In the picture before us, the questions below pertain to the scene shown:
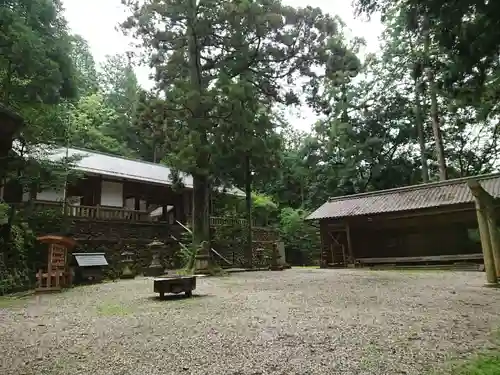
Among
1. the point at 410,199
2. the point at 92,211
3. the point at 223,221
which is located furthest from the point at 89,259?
the point at 410,199

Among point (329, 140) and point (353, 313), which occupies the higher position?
point (329, 140)

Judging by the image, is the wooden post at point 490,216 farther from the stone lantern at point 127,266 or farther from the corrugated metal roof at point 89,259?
the stone lantern at point 127,266

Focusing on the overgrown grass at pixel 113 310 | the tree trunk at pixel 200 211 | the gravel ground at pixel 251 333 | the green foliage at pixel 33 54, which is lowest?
the gravel ground at pixel 251 333

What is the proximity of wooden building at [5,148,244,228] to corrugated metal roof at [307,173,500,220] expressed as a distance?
236 inches

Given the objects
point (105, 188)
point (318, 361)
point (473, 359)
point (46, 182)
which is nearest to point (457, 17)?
point (473, 359)

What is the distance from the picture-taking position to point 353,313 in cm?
539

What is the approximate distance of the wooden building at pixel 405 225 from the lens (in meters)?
14.9

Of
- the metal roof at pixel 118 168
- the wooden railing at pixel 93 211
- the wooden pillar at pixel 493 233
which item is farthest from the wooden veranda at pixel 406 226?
the wooden railing at pixel 93 211

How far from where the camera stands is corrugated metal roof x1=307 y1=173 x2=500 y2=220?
47.9 ft

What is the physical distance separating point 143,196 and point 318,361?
55.9 ft

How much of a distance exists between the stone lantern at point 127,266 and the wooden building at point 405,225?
29.4 feet

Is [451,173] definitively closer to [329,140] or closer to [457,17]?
[329,140]

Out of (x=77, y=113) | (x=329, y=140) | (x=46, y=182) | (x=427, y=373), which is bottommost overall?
(x=427, y=373)

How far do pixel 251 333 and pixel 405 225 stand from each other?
551 inches
